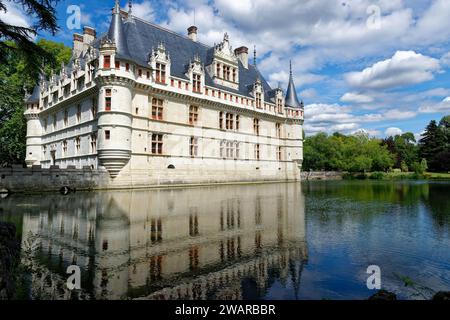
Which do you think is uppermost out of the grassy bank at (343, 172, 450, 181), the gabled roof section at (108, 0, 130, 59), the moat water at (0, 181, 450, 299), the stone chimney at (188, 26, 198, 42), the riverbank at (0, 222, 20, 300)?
the stone chimney at (188, 26, 198, 42)

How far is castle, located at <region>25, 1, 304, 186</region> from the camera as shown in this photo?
2572cm

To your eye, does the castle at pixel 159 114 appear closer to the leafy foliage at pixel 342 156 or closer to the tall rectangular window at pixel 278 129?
the tall rectangular window at pixel 278 129

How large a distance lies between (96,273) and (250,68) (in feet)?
136

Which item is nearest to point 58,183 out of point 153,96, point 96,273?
point 153,96

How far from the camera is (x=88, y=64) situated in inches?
1101

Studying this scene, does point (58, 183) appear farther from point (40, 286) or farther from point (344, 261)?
point (344, 261)

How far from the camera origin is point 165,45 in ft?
108

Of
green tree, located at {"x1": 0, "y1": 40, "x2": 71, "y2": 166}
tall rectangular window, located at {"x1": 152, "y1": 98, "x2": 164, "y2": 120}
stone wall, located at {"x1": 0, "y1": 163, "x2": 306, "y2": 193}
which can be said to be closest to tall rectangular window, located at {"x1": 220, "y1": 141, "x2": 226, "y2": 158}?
stone wall, located at {"x1": 0, "y1": 163, "x2": 306, "y2": 193}

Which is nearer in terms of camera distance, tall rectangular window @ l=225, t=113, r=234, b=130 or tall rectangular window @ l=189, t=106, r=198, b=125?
tall rectangular window @ l=189, t=106, r=198, b=125

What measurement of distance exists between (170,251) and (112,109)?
20443 mm

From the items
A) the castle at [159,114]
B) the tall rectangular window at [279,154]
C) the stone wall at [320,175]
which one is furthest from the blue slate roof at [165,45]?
the stone wall at [320,175]

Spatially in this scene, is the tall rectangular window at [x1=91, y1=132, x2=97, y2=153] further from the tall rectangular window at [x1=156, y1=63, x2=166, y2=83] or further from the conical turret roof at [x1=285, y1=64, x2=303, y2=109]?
the conical turret roof at [x1=285, y1=64, x2=303, y2=109]

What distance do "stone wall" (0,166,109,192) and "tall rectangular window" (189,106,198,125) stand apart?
10866 mm
